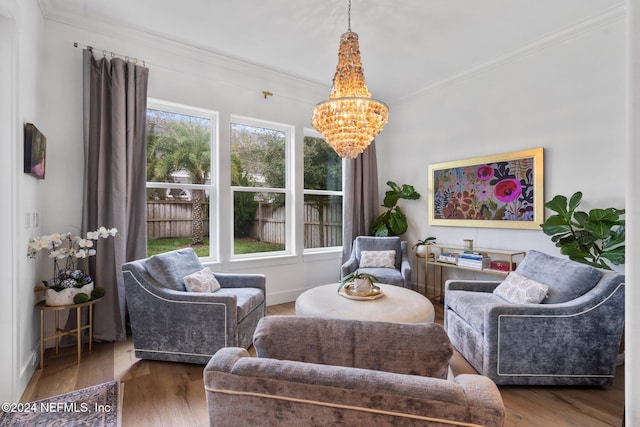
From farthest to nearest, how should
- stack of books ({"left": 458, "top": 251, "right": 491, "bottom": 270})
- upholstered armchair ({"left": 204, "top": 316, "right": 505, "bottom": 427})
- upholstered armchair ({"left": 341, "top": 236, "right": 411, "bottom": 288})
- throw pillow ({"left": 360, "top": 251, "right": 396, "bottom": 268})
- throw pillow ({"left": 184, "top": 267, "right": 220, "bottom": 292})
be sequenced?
throw pillow ({"left": 360, "top": 251, "right": 396, "bottom": 268}) < upholstered armchair ({"left": 341, "top": 236, "right": 411, "bottom": 288}) < stack of books ({"left": 458, "top": 251, "right": 491, "bottom": 270}) < throw pillow ({"left": 184, "top": 267, "right": 220, "bottom": 292}) < upholstered armchair ({"left": 204, "top": 316, "right": 505, "bottom": 427})

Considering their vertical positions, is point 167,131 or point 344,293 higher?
point 167,131

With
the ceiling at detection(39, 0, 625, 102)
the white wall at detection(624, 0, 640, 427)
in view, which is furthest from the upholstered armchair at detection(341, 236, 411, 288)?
the white wall at detection(624, 0, 640, 427)

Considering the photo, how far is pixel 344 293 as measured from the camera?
8.38 ft

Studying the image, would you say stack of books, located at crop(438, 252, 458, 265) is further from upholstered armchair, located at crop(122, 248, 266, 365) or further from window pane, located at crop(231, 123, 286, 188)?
upholstered armchair, located at crop(122, 248, 266, 365)

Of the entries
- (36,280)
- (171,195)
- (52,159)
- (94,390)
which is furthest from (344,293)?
(52,159)

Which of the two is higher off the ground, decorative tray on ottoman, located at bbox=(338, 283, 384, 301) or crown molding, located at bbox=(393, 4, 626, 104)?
crown molding, located at bbox=(393, 4, 626, 104)

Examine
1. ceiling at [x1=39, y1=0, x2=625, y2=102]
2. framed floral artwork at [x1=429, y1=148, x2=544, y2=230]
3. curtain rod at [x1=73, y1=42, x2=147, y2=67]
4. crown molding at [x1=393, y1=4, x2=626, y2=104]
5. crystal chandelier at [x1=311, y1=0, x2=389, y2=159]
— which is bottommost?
framed floral artwork at [x1=429, y1=148, x2=544, y2=230]

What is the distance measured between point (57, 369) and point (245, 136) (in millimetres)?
2910

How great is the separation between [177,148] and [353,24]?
226 centimetres

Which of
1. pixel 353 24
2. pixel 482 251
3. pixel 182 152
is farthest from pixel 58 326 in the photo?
pixel 482 251

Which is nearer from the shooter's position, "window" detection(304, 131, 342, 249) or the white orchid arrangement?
the white orchid arrangement

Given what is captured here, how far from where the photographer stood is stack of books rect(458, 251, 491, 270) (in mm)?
3523

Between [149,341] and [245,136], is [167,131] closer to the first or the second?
[245,136]

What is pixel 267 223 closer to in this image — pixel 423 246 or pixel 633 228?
pixel 423 246
